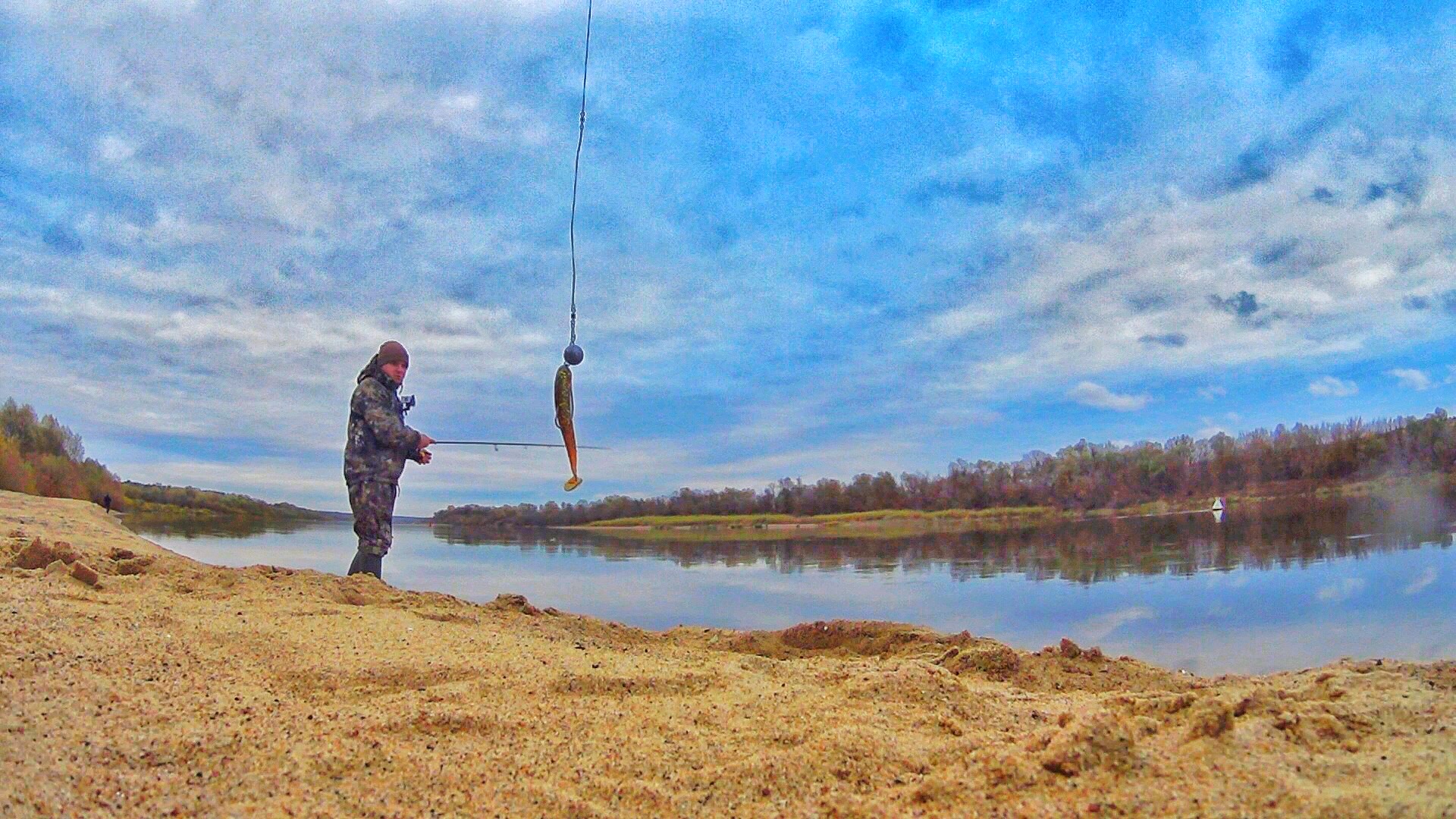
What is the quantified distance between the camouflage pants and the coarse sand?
306 centimetres

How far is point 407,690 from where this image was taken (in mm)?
3271

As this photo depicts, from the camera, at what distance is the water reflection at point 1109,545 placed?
912 centimetres

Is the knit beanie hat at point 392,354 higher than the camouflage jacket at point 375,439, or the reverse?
the knit beanie hat at point 392,354

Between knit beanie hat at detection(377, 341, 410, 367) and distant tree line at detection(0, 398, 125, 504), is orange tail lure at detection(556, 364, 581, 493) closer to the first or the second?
knit beanie hat at detection(377, 341, 410, 367)

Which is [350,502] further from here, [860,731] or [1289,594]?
[1289,594]

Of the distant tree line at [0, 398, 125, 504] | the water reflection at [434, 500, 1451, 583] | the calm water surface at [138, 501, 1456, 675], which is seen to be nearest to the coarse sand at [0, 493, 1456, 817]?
the calm water surface at [138, 501, 1456, 675]

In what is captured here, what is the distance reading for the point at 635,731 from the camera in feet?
9.53

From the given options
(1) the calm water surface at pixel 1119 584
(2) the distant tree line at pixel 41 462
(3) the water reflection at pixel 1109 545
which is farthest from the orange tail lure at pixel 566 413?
(2) the distant tree line at pixel 41 462

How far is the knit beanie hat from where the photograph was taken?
7.55 meters

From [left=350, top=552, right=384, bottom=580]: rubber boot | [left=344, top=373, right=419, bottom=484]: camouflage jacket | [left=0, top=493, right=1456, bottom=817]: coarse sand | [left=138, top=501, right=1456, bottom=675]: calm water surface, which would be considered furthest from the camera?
[left=350, top=552, right=384, bottom=580]: rubber boot

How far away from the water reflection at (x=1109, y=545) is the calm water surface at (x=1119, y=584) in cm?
6

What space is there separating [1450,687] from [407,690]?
392 cm

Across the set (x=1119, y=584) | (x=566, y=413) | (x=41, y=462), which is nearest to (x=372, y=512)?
(x=566, y=413)

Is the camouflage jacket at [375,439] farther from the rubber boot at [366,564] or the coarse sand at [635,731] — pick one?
the coarse sand at [635,731]
